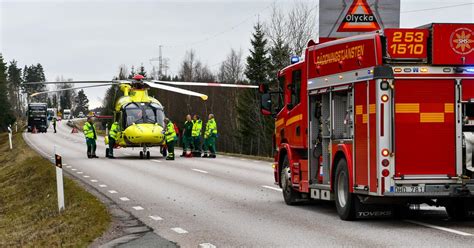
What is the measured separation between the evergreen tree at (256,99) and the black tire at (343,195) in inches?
2046

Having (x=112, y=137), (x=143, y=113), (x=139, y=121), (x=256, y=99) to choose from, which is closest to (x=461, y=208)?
(x=139, y=121)

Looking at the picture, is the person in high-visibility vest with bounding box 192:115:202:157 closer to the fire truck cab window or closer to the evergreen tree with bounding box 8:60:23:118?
the fire truck cab window

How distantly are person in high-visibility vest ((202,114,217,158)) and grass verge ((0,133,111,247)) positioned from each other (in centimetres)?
795

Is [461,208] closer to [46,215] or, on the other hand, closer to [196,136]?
[46,215]

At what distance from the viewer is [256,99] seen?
217 ft

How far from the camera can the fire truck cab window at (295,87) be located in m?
14.3

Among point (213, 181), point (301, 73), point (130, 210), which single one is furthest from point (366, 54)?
point (213, 181)

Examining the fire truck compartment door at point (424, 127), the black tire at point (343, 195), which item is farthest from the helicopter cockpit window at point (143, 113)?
the fire truck compartment door at point (424, 127)

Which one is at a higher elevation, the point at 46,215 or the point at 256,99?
the point at 256,99

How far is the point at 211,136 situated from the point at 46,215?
57.5 ft

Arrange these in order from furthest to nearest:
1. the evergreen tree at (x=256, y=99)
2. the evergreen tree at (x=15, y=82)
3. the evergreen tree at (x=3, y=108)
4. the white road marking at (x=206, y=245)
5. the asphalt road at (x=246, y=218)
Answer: the evergreen tree at (x=15, y=82), the evergreen tree at (x=3, y=108), the evergreen tree at (x=256, y=99), the asphalt road at (x=246, y=218), the white road marking at (x=206, y=245)

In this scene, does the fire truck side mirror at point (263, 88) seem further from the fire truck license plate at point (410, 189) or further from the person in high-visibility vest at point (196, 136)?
the person in high-visibility vest at point (196, 136)

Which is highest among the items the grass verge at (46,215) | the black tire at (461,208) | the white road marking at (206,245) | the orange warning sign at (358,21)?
the orange warning sign at (358,21)

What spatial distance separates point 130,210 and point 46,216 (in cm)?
248
